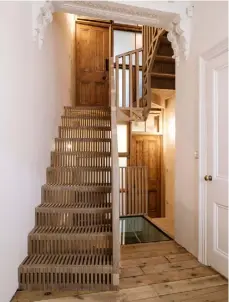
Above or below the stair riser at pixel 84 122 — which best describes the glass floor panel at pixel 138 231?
below

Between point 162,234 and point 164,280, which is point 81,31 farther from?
point 164,280

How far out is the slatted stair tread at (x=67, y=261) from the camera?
1.77m

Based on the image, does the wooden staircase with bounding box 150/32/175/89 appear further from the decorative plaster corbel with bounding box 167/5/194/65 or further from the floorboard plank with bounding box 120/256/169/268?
the floorboard plank with bounding box 120/256/169/268

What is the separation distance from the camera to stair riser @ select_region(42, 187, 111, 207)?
2426mm

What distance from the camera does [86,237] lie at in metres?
1.99

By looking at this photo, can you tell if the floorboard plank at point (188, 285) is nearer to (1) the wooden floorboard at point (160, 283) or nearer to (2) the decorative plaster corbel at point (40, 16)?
(1) the wooden floorboard at point (160, 283)

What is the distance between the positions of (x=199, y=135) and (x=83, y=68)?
12.4 feet

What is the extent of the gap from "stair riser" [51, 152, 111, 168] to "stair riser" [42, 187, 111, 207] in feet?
1.61

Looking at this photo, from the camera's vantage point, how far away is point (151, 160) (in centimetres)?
558

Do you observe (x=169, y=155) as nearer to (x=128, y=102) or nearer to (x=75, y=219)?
(x=128, y=102)

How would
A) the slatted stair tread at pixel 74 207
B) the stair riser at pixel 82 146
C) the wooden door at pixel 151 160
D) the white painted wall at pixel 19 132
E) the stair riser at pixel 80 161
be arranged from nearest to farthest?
the white painted wall at pixel 19 132 → the slatted stair tread at pixel 74 207 → the stair riser at pixel 80 161 → the stair riser at pixel 82 146 → the wooden door at pixel 151 160

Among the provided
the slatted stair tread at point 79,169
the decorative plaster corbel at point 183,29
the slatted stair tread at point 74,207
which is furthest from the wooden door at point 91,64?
the slatted stair tread at point 74,207

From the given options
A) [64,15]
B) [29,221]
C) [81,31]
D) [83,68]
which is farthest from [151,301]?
[81,31]

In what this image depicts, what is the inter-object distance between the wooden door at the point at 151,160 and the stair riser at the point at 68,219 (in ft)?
10.6
